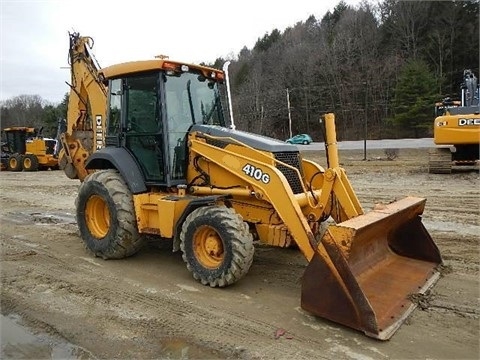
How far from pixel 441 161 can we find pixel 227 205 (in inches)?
389

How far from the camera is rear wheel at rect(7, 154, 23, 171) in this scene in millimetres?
23953

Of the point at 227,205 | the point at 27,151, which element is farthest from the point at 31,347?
the point at 27,151

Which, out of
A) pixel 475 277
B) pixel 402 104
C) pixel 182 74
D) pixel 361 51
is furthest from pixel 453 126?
A: pixel 361 51

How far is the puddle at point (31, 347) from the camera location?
3395 millimetres

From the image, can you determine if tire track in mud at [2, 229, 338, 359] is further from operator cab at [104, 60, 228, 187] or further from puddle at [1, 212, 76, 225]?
puddle at [1, 212, 76, 225]

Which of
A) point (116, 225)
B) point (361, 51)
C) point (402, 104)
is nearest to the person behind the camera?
point (116, 225)

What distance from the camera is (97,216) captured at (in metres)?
5.88

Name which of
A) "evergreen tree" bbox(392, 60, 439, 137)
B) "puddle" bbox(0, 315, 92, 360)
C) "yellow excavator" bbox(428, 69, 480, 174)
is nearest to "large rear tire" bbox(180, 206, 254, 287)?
"puddle" bbox(0, 315, 92, 360)

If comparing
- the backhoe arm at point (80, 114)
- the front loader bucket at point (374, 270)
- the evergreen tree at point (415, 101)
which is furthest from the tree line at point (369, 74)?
the front loader bucket at point (374, 270)

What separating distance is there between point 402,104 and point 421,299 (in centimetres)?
3811

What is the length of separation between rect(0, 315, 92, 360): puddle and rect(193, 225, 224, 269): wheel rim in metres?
1.52

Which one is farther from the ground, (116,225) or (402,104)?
(402,104)

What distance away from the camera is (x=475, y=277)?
185 inches

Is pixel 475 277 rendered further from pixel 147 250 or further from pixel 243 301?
pixel 147 250
